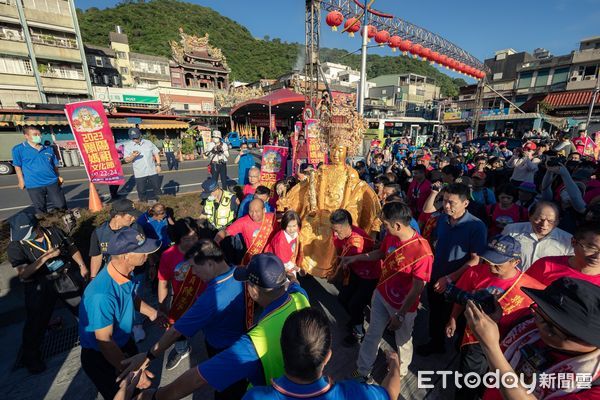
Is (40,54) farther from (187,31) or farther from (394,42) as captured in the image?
(187,31)

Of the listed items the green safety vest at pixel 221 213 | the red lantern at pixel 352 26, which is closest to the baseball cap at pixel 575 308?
the green safety vest at pixel 221 213

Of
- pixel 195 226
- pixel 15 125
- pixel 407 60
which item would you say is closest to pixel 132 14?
pixel 15 125

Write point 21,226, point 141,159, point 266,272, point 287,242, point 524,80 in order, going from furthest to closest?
point 524,80 → point 141,159 → point 287,242 → point 21,226 → point 266,272

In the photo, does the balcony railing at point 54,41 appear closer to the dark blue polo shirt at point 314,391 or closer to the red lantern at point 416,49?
the red lantern at point 416,49

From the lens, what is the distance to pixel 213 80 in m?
40.4

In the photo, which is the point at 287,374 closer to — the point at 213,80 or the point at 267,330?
the point at 267,330

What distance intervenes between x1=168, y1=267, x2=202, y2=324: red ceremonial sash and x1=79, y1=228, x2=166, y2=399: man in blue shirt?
0.48m

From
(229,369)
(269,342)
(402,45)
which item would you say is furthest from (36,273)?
(402,45)

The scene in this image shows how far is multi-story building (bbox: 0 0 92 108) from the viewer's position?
22.2m

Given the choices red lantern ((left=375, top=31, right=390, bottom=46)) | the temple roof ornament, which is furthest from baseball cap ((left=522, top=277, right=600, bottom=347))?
the temple roof ornament

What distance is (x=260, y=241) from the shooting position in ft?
11.6

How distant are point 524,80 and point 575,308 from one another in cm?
4396

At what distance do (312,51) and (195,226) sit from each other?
11.4m

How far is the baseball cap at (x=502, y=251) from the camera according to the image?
195 cm
